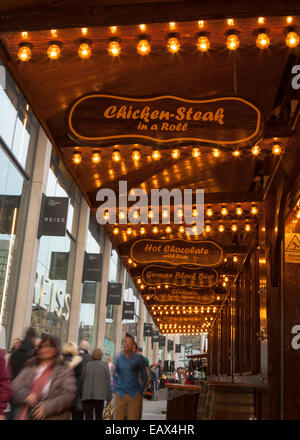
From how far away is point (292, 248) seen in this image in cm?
845

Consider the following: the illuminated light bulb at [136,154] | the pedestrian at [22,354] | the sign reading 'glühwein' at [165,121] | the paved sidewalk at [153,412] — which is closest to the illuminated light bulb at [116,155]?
the illuminated light bulb at [136,154]

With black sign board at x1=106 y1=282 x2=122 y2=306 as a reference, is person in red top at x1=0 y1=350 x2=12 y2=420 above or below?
below

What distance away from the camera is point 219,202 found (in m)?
9.12

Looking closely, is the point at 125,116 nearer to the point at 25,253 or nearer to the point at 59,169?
the point at 25,253

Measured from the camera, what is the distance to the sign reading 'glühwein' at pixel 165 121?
5.37 meters

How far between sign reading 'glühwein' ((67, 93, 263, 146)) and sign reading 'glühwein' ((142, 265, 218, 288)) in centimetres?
635

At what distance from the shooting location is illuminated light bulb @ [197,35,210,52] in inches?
207

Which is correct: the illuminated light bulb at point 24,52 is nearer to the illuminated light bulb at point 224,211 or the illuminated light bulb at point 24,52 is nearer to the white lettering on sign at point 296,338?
the illuminated light bulb at point 224,211

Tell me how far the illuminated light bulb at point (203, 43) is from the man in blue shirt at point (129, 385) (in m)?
4.50

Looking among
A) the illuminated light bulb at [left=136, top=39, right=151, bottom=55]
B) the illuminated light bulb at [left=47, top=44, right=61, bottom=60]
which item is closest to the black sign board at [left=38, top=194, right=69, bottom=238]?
the illuminated light bulb at [left=47, top=44, right=61, bottom=60]

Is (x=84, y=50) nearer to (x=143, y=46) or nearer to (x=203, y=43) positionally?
(x=143, y=46)

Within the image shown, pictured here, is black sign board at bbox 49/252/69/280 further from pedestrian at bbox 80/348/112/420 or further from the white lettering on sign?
the white lettering on sign
